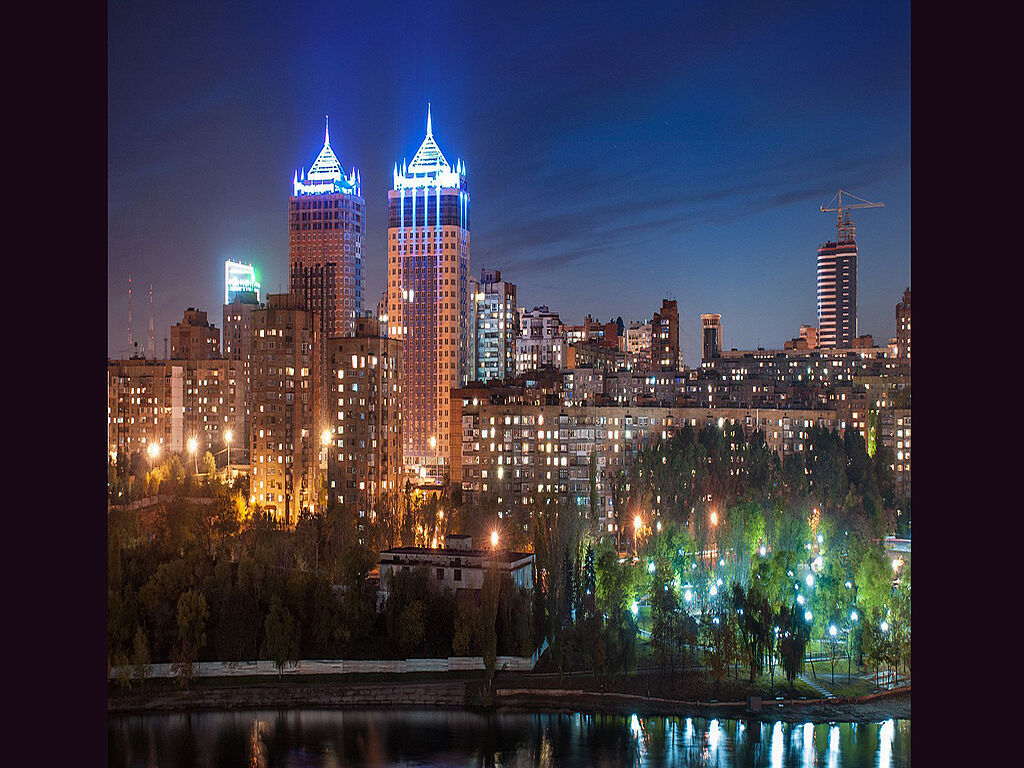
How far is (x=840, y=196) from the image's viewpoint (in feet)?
54.0

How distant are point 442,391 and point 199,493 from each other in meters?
7.64

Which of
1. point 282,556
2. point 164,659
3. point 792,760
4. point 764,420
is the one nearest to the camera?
point 792,760

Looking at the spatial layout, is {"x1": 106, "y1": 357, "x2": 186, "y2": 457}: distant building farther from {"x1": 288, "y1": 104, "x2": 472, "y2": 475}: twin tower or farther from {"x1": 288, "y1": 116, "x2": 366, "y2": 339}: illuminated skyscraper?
{"x1": 288, "y1": 116, "x2": 366, "y2": 339}: illuminated skyscraper

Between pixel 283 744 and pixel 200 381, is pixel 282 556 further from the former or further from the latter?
pixel 200 381

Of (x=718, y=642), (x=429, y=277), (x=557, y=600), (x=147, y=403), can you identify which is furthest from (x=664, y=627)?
(x=429, y=277)

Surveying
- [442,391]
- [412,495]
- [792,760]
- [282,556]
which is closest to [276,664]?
[282,556]

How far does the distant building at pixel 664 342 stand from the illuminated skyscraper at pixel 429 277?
5392 millimetres

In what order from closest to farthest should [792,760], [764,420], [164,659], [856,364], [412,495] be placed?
[792,760] → [164,659] → [412,495] → [764,420] → [856,364]

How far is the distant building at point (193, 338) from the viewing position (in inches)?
1049

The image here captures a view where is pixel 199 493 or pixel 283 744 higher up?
pixel 199 493

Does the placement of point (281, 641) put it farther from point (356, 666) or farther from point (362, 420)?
point (362, 420)

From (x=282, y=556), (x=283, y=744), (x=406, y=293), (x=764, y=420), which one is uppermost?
(x=406, y=293)

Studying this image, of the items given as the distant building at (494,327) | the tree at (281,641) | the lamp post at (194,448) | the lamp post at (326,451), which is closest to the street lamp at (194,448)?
the lamp post at (194,448)

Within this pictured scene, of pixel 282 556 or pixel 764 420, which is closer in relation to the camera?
pixel 282 556
